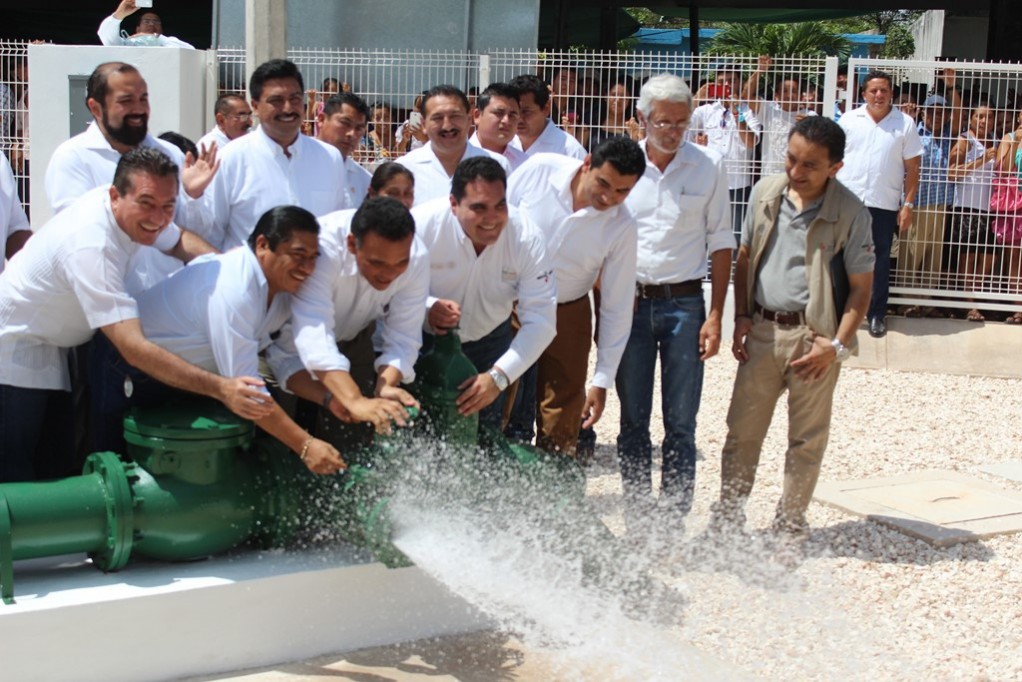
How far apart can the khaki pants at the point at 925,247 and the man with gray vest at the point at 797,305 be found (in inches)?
192

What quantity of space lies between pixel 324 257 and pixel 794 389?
7.37 ft

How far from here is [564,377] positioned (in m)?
5.25

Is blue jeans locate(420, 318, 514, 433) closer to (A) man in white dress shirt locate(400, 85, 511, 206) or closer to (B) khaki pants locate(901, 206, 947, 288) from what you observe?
(A) man in white dress shirt locate(400, 85, 511, 206)

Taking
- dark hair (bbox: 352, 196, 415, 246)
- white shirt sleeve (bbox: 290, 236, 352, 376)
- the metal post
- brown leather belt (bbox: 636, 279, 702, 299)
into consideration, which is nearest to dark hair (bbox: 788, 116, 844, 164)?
brown leather belt (bbox: 636, 279, 702, 299)

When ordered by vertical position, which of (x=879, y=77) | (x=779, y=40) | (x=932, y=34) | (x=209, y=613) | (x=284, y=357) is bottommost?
(x=209, y=613)

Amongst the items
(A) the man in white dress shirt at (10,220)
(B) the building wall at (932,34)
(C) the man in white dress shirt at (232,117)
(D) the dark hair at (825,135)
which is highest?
(B) the building wall at (932,34)

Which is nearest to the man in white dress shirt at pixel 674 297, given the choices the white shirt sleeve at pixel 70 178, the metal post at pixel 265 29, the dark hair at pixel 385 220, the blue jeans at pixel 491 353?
the blue jeans at pixel 491 353

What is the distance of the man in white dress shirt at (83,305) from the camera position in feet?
12.6

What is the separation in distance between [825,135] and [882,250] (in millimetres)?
4843

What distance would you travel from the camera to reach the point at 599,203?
→ 4.87 meters

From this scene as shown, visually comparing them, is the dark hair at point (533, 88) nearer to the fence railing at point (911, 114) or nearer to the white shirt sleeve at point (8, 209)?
the white shirt sleeve at point (8, 209)

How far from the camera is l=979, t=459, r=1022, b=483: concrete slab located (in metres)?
6.80

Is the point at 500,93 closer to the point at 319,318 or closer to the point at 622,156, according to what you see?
the point at 622,156

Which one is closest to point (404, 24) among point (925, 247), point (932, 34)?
point (925, 247)
